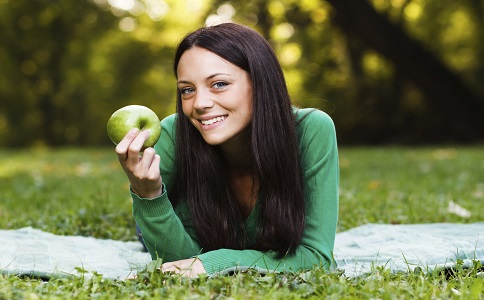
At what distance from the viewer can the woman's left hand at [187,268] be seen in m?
2.82

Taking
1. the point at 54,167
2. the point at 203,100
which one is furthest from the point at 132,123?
the point at 54,167

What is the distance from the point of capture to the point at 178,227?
122 inches

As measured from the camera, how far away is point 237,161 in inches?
133

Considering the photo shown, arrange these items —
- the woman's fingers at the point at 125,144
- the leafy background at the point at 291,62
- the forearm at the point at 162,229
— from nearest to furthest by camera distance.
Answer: the woman's fingers at the point at 125,144
the forearm at the point at 162,229
the leafy background at the point at 291,62

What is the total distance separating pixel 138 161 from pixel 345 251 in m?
1.69

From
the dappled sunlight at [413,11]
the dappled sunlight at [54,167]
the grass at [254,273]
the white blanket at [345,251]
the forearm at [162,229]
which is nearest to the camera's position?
the grass at [254,273]

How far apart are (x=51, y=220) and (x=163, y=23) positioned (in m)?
23.8

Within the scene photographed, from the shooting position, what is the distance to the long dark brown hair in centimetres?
300

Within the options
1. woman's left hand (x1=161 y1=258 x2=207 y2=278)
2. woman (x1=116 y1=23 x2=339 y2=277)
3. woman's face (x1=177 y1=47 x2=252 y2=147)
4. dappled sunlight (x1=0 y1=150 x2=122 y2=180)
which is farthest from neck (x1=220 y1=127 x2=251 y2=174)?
dappled sunlight (x1=0 y1=150 x2=122 y2=180)

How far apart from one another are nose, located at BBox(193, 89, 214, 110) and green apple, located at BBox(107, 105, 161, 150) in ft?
0.69

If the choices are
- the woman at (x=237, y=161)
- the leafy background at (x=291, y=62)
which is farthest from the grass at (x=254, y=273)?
the leafy background at (x=291, y=62)

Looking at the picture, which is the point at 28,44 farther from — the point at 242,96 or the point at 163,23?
the point at 242,96

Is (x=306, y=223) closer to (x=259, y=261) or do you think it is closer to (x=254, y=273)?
(x=259, y=261)

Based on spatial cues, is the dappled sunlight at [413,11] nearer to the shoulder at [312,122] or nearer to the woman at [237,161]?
the shoulder at [312,122]
